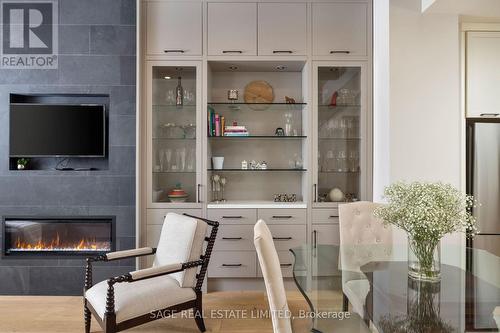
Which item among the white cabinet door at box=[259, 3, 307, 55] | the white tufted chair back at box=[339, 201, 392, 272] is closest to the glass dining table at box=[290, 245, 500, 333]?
the white tufted chair back at box=[339, 201, 392, 272]

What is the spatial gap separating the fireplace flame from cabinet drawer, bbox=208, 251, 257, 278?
3.44 feet

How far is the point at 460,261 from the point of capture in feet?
6.15

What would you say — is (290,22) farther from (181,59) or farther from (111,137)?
(111,137)

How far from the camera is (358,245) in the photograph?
7.25 ft

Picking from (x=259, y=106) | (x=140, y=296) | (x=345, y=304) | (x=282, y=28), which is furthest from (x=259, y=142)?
(x=345, y=304)

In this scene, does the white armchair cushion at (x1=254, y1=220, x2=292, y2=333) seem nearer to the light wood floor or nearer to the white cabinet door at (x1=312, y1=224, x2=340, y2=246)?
the light wood floor

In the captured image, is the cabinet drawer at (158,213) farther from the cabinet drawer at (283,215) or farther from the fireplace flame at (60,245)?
the cabinet drawer at (283,215)

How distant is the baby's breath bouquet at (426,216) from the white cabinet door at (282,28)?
74.3 inches

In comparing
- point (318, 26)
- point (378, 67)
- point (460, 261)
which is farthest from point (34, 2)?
point (460, 261)

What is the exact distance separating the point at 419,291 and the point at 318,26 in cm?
245

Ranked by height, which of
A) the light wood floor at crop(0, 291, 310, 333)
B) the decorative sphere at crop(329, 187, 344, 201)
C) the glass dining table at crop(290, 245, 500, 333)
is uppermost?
the decorative sphere at crop(329, 187, 344, 201)

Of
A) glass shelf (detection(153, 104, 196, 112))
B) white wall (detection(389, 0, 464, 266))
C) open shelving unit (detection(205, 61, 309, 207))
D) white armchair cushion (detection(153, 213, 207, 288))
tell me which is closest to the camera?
white armchair cushion (detection(153, 213, 207, 288))

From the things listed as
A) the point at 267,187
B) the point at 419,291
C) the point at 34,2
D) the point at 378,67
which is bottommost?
the point at 419,291

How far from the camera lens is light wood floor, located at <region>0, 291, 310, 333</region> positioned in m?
2.39
